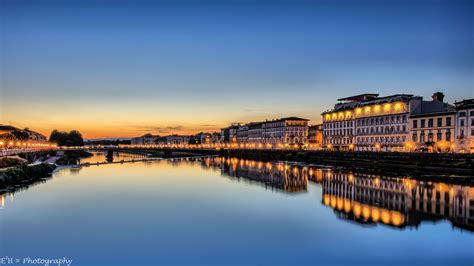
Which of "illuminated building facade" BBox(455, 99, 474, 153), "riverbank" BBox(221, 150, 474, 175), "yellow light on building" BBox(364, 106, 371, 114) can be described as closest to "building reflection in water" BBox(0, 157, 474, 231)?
"riverbank" BBox(221, 150, 474, 175)

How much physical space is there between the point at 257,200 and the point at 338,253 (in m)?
19.2

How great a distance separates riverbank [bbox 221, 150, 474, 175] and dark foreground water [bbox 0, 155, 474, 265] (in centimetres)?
1355

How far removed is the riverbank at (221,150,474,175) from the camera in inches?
2336

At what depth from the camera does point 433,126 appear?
7725 centimetres

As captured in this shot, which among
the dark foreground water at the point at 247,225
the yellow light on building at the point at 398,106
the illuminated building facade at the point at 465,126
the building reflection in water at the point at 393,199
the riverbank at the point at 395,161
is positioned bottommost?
the dark foreground water at the point at 247,225

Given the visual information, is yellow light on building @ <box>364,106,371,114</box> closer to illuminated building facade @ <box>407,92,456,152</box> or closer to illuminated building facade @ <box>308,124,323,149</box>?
illuminated building facade @ <box>407,92,456,152</box>

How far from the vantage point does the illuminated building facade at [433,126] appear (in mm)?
72512

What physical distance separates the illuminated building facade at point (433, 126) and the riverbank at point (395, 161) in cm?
822

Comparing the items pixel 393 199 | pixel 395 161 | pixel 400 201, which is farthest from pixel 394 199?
pixel 395 161

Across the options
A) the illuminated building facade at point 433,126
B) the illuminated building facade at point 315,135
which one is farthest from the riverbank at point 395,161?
the illuminated building facade at point 315,135

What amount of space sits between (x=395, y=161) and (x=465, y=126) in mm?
12580

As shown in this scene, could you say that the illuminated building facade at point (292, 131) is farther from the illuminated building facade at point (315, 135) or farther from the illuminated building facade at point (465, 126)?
the illuminated building facade at point (465, 126)

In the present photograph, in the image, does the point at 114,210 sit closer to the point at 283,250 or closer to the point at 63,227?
the point at 63,227

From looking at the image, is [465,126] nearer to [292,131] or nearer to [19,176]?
[19,176]
